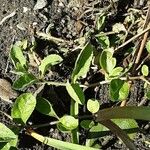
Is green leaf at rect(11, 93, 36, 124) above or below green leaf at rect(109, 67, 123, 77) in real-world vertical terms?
below

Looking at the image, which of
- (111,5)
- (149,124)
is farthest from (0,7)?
(149,124)

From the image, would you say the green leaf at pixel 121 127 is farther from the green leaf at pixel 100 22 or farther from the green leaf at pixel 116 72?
the green leaf at pixel 100 22

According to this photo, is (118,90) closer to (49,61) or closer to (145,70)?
(145,70)

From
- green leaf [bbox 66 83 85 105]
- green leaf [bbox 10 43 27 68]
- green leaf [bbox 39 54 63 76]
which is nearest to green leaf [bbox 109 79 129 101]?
green leaf [bbox 66 83 85 105]

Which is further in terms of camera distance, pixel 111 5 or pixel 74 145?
pixel 111 5

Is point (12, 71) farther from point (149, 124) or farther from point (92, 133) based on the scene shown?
point (149, 124)

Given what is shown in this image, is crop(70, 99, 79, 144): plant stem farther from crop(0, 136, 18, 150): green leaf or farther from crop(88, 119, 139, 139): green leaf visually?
crop(0, 136, 18, 150): green leaf

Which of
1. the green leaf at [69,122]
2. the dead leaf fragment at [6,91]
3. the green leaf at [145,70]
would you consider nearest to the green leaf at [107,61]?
the green leaf at [145,70]
